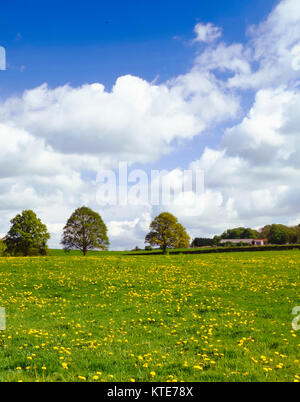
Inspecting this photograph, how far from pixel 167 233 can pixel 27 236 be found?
31.9 metres

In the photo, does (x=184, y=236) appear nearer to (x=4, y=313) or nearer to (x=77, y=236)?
(x=77, y=236)

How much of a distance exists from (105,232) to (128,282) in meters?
48.2

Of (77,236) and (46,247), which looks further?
(77,236)

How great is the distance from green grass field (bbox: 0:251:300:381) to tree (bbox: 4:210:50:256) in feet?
131

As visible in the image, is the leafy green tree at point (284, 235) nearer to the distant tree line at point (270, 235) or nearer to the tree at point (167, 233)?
the distant tree line at point (270, 235)

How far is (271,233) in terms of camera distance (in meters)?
160

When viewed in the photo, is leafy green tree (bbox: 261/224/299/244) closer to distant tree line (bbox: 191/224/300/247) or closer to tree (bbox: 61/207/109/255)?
distant tree line (bbox: 191/224/300/247)

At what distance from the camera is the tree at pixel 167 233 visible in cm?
7706

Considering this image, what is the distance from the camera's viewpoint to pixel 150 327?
41.8 ft

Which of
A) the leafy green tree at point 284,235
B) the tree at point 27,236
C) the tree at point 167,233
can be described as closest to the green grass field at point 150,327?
the tree at point 27,236

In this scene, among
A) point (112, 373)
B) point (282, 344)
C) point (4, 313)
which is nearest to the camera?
point (112, 373)

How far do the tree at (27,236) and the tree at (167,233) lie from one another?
24939mm

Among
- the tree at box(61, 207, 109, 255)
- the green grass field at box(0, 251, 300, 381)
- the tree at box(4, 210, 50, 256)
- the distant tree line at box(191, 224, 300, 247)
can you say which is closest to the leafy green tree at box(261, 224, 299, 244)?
the distant tree line at box(191, 224, 300, 247)
